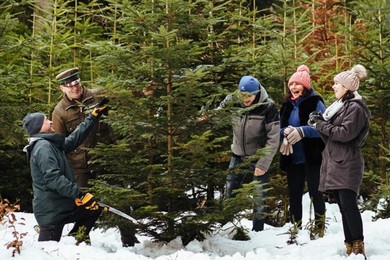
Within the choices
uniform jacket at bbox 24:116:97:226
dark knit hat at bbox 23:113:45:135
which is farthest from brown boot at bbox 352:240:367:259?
dark knit hat at bbox 23:113:45:135

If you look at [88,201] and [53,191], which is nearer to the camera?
[88,201]

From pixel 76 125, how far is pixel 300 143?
9.93 ft

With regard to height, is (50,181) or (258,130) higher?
(258,130)

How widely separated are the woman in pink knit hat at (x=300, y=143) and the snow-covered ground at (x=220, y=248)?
1.55 ft

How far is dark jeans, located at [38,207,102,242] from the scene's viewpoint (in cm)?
759

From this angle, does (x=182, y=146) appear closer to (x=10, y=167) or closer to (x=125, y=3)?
(x=125, y=3)

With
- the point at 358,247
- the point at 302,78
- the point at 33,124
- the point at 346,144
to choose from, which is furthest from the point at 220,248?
the point at 33,124

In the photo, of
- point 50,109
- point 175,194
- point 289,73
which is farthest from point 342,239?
point 50,109

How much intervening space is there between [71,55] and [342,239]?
754 cm

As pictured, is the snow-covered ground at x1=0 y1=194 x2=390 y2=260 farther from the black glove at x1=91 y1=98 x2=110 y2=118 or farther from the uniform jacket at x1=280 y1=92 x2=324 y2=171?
the black glove at x1=91 y1=98 x2=110 y2=118

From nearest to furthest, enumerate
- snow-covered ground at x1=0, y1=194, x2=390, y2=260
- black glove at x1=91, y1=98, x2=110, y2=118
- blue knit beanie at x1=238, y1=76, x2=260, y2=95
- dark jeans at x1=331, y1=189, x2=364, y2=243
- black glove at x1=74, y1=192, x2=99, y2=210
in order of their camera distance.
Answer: snow-covered ground at x1=0, y1=194, x2=390, y2=260 < dark jeans at x1=331, y1=189, x2=364, y2=243 < black glove at x1=74, y1=192, x2=99, y2=210 < black glove at x1=91, y1=98, x2=110, y2=118 < blue knit beanie at x1=238, y1=76, x2=260, y2=95

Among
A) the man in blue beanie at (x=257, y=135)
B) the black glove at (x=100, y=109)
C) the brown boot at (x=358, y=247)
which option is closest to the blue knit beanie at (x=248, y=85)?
the man in blue beanie at (x=257, y=135)

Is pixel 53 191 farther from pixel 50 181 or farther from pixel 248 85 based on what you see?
pixel 248 85

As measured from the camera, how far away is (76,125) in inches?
354
